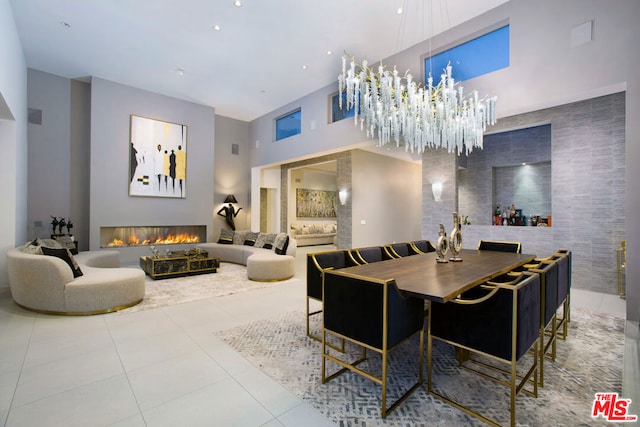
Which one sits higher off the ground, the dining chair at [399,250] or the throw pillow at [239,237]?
the dining chair at [399,250]

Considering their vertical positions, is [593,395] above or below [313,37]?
below

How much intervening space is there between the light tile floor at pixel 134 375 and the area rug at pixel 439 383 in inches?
6.2

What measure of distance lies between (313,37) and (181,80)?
3.44 metres

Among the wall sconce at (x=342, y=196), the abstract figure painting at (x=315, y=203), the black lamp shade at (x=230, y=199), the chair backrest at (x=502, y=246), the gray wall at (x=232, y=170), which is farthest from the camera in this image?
the abstract figure painting at (x=315, y=203)

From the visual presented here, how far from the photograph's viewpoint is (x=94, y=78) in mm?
6504

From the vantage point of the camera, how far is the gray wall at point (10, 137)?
388cm

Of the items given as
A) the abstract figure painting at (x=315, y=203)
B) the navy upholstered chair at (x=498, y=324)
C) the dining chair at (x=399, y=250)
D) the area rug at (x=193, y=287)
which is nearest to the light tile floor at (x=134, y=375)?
the area rug at (x=193, y=287)

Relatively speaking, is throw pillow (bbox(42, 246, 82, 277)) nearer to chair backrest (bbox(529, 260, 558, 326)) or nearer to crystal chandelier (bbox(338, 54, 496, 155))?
crystal chandelier (bbox(338, 54, 496, 155))

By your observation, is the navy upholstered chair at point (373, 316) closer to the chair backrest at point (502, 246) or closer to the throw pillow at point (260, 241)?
the chair backrest at point (502, 246)

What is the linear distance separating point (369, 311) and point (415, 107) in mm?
2812

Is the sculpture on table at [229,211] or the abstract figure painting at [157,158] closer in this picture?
the abstract figure painting at [157,158]

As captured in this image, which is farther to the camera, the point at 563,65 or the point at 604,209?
the point at 604,209

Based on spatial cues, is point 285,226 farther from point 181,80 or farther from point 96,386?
point 96,386

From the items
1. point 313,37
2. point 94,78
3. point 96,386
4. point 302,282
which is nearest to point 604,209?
point 302,282
